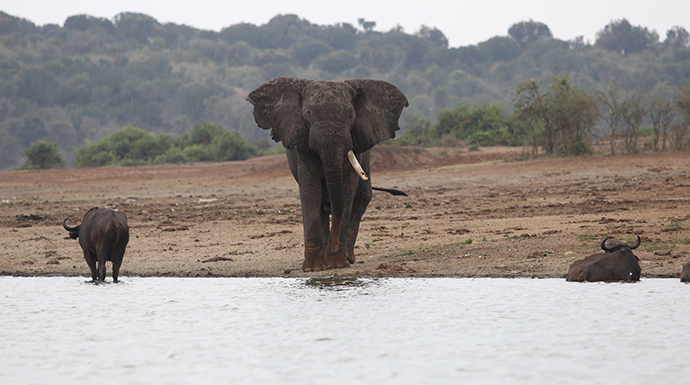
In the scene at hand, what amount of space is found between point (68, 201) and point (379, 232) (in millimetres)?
12650

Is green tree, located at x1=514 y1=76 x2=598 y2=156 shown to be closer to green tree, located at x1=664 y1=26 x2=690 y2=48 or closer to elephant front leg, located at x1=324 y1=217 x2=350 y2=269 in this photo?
elephant front leg, located at x1=324 y1=217 x2=350 y2=269

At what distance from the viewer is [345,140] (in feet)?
28.4

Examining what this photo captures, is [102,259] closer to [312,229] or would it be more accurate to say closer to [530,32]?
[312,229]

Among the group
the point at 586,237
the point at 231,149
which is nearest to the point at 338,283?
the point at 586,237

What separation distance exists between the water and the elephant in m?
0.85

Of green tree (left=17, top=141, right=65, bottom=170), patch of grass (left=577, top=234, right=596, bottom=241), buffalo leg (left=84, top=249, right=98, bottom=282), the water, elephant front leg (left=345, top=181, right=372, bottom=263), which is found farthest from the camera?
green tree (left=17, top=141, right=65, bottom=170)

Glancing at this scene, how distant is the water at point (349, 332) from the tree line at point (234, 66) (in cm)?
7400

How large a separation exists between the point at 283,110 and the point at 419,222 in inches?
225

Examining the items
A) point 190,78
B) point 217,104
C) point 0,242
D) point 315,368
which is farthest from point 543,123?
point 190,78

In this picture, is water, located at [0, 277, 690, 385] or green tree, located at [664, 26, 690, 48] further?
green tree, located at [664, 26, 690, 48]

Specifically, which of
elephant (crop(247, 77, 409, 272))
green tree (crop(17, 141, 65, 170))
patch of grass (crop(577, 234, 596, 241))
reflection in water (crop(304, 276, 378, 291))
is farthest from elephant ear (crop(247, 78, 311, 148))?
green tree (crop(17, 141, 65, 170))

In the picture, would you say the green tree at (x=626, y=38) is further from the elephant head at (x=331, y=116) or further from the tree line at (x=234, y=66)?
the elephant head at (x=331, y=116)

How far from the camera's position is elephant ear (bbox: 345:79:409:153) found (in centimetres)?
928

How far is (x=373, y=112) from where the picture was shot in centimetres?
951
